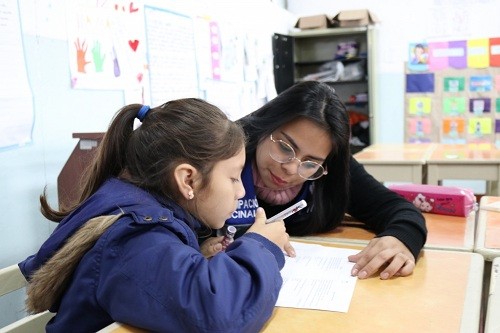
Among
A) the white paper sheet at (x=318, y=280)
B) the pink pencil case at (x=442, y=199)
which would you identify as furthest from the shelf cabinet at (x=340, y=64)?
the white paper sheet at (x=318, y=280)

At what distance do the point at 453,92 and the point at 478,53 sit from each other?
1.36 ft

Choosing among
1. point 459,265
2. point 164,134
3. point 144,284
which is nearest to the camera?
point 144,284

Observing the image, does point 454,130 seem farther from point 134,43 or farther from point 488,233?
point 488,233

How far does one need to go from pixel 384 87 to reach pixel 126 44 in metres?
3.18

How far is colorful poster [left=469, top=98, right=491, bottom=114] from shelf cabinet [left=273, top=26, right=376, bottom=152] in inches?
37.0

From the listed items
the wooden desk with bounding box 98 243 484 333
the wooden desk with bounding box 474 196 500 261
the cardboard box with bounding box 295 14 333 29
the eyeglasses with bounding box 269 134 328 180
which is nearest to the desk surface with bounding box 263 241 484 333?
the wooden desk with bounding box 98 243 484 333

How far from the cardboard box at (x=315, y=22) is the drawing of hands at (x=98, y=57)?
2.92 metres

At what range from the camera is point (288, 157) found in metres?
1.30

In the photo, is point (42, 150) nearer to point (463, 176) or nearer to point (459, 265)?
point (459, 265)

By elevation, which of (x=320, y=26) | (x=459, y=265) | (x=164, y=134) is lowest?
(x=459, y=265)

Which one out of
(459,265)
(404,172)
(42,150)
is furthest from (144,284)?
(404,172)

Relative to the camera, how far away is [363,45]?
4.84m

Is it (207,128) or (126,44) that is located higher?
Result: (126,44)

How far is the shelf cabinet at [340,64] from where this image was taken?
4.60 meters
